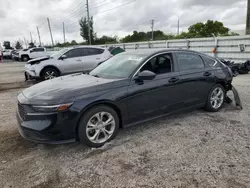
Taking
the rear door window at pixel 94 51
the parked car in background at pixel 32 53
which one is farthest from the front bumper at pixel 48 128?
the parked car in background at pixel 32 53

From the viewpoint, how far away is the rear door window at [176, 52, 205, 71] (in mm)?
4117

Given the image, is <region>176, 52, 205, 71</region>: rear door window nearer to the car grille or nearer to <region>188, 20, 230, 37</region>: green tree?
the car grille

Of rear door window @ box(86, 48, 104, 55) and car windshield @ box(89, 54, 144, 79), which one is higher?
rear door window @ box(86, 48, 104, 55)

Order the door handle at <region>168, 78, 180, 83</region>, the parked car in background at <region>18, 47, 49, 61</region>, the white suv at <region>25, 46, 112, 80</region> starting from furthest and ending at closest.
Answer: the parked car in background at <region>18, 47, 49, 61</region> → the white suv at <region>25, 46, 112, 80</region> → the door handle at <region>168, 78, 180, 83</region>

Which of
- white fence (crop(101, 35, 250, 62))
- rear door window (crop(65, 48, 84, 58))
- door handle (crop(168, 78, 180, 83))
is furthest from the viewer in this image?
white fence (crop(101, 35, 250, 62))

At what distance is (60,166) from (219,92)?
3839 mm

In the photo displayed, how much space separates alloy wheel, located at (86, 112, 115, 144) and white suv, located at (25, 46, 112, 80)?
5.34 m

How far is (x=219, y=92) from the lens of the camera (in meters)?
4.81

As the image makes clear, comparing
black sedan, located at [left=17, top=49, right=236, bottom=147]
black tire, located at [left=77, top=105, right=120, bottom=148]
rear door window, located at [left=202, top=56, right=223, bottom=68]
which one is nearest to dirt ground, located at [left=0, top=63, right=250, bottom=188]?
black tire, located at [left=77, top=105, right=120, bottom=148]

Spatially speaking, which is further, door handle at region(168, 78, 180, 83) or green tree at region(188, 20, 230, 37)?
green tree at region(188, 20, 230, 37)

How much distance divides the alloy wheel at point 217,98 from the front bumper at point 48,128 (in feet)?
10.9

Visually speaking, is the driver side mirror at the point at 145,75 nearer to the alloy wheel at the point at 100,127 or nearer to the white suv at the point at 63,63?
the alloy wheel at the point at 100,127

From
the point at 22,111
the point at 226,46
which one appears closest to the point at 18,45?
the point at 226,46

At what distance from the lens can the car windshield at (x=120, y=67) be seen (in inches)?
143
